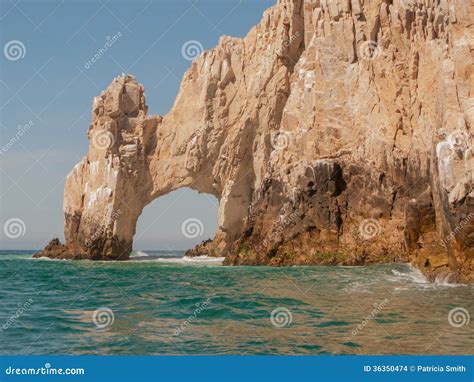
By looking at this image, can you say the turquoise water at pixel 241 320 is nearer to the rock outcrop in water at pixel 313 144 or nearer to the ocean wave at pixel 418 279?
the ocean wave at pixel 418 279

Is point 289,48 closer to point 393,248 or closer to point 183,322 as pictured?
point 393,248

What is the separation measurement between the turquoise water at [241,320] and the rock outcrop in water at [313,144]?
7011 millimetres

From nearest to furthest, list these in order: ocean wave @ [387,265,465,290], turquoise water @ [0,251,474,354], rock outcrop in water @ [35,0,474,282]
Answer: turquoise water @ [0,251,474,354] → ocean wave @ [387,265,465,290] → rock outcrop in water @ [35,0,474,282]

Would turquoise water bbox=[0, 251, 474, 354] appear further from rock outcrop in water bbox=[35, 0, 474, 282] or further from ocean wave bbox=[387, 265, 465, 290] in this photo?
rock outcrop in water bbox=[35, 0, 474, 282]

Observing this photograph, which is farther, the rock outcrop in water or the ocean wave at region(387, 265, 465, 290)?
the rock outcrop in water

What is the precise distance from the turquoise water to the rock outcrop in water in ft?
23.0

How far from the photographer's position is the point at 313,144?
152 feet

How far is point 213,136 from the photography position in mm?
57250

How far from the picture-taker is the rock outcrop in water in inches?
1075

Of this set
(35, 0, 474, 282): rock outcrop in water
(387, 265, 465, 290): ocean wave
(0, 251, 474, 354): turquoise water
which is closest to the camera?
(0, 251, 474, 354): turquoise water

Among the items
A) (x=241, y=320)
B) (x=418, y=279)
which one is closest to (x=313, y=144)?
(x=418, y=279)

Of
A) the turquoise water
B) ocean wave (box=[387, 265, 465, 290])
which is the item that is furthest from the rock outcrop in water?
the turquoise water

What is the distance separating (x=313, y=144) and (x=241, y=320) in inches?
1312

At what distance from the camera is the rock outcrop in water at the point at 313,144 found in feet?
89.6
